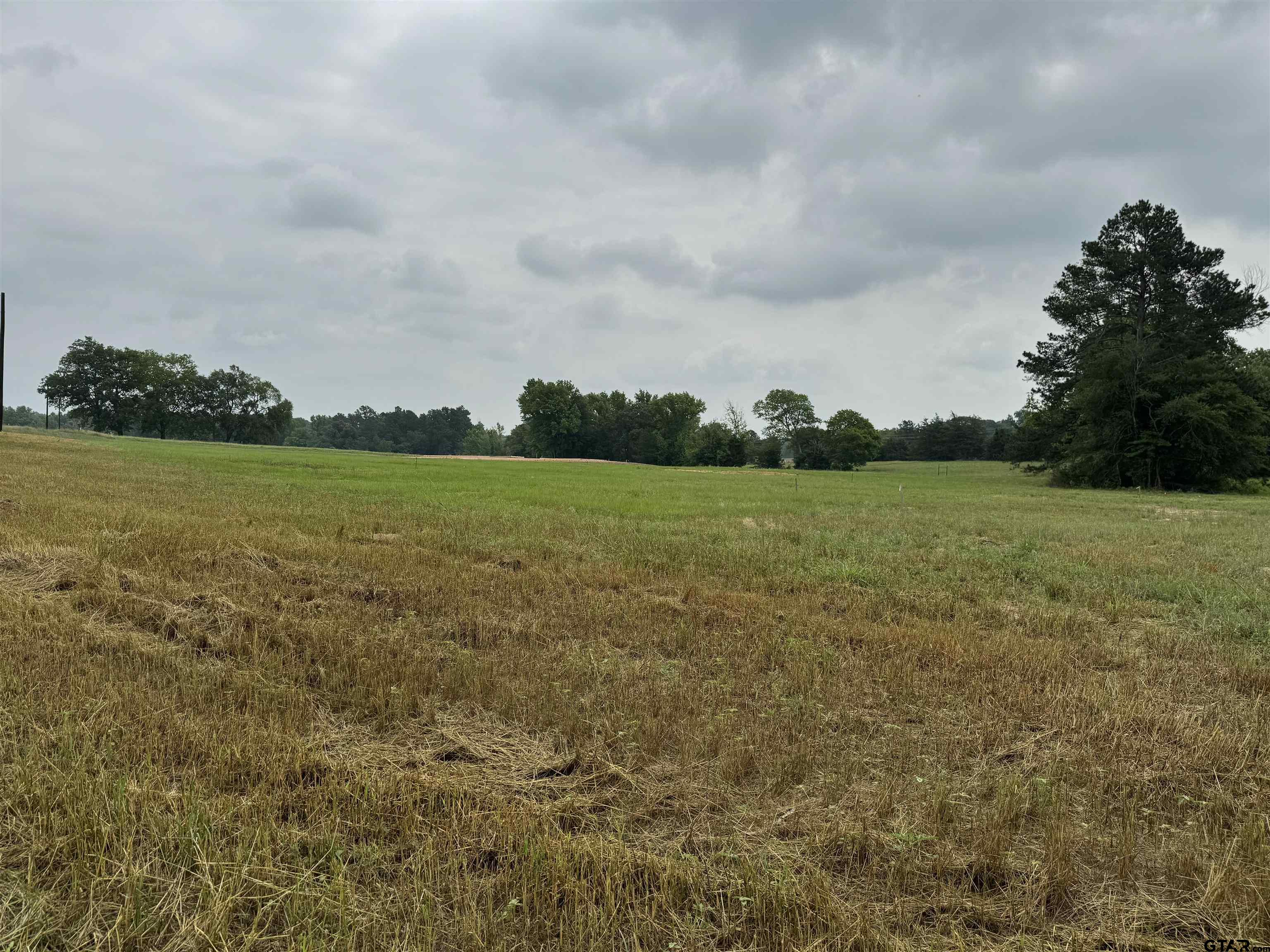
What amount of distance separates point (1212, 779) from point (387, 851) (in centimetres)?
622

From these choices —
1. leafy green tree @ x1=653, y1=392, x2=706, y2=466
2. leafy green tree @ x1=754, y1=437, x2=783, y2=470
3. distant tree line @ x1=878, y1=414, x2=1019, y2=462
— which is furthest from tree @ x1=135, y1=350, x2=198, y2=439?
distant tree line @ x1=878, y1=414, x2=1019, y2=462

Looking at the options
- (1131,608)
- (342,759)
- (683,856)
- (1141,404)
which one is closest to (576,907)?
(683,856)

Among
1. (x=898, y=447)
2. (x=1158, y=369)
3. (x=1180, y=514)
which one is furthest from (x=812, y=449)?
(x=1180, y=514)

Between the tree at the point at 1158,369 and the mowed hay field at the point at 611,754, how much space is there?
157 feet

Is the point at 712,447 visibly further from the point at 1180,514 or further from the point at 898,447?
the point at 1180,514

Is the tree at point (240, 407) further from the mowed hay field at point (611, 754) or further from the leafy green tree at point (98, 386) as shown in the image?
the mowed hay field at point (611, 754)

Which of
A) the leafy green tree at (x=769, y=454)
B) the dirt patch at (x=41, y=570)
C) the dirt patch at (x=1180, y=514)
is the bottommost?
the dirt patch at (x=41, y=570)

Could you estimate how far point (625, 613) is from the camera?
9.45 m

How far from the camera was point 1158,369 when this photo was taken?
2040 inches

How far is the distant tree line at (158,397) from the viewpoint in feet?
416

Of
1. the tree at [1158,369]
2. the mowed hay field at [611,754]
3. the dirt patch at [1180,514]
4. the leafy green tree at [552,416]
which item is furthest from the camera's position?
the leafy green tree at [552,416]

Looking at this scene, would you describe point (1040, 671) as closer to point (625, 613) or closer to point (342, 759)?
point (625, 613)

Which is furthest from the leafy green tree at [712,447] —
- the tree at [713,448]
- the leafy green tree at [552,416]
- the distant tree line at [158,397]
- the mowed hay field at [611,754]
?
the mowed hay field at [611,754]

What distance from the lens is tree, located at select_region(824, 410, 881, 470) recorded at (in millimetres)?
121875
